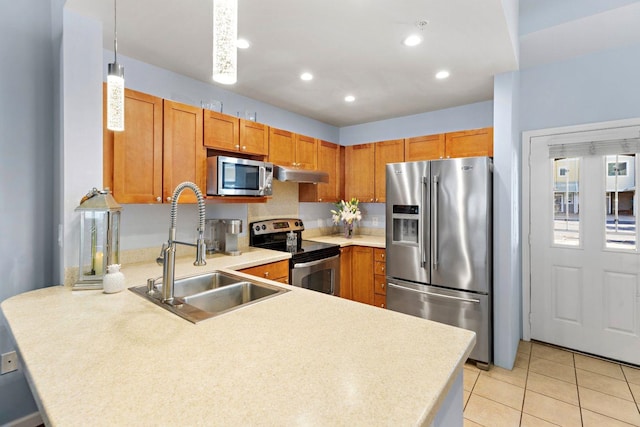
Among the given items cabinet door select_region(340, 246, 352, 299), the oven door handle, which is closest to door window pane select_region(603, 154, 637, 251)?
cabinet door select_region(340, 246, 352, 299)

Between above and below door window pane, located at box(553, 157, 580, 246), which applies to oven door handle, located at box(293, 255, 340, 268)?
below

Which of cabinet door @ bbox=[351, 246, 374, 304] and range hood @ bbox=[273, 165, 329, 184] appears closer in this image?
range hood @ bbox=[273, 165, 329, 184]

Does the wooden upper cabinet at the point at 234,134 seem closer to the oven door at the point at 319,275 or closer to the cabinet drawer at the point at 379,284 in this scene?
the oven door at the point at 319,275

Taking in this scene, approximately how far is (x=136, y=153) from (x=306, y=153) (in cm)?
191

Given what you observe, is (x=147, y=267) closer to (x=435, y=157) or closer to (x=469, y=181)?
(x=469, y=181)

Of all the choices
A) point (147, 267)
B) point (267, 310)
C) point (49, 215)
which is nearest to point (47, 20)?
point (49, 215)

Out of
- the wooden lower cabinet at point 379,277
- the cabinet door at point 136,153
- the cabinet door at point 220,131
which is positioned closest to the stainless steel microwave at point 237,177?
the cabinet door at point 220,131

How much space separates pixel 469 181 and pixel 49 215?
314 cm

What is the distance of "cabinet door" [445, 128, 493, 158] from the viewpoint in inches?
127

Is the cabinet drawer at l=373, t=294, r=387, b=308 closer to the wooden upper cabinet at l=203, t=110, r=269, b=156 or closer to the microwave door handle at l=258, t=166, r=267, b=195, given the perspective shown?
the microwave door handle at l=258, t=166, r=267, b=195

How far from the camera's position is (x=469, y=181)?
270 cm

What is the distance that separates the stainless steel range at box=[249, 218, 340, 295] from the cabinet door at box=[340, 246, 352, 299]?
4.6 inches

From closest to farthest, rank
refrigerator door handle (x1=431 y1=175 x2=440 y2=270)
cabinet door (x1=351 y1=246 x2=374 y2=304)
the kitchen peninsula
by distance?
the kitchen peninsula
refrigerator door handle (x1=431 y1=175 x2=440 y2=270)
cabinet door (x1=351 y1=246 x2=374 y2=304)

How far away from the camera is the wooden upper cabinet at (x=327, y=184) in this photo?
3.97 meters
